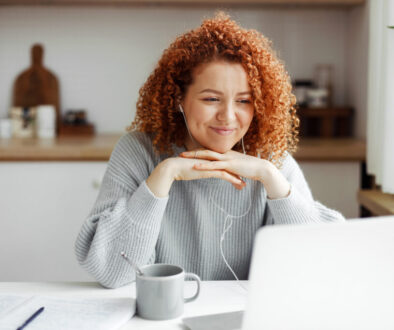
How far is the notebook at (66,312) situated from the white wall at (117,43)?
1.86 metres

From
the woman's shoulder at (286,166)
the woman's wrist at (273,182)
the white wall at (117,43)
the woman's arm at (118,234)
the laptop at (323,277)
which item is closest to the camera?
the laptop at (323,277)

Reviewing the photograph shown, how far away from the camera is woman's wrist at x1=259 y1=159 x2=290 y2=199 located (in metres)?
1.20

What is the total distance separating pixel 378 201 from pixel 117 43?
1.61 meters

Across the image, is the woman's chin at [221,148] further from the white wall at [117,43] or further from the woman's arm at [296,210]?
the white wall at [117,43]

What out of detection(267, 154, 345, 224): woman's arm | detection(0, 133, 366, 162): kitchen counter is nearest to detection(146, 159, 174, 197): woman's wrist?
detection(267, 154, 345, 224): woman's arm

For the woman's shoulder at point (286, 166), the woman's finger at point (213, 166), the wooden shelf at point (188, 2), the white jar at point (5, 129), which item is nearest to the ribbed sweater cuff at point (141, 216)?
the woman's finger at point (213, 166)

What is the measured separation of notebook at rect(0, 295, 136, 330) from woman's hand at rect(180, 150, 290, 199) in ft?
1.29

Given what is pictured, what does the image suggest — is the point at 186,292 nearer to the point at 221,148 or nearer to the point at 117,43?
the point at 221,148

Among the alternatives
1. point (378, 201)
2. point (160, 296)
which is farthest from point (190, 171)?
point (378, 201)

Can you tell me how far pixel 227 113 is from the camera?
119 centimetres

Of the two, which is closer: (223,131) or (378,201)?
(223,131)

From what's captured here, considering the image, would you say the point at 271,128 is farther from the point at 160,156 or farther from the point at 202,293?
the point at 202,293

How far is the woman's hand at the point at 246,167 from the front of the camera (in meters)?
1.20

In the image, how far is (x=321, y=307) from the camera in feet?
2.23
